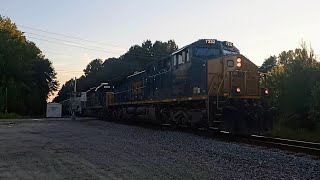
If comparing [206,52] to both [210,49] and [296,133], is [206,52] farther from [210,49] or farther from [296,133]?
[296,133]

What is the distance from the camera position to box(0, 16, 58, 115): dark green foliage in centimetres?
5119

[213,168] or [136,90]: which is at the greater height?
[136,90]

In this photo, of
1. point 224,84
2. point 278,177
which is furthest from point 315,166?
point 224,84

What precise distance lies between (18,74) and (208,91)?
46.6m

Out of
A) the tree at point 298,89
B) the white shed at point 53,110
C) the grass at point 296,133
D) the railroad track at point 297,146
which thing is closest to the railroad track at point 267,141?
the railroad track at point 297,146

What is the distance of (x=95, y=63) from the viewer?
333ft

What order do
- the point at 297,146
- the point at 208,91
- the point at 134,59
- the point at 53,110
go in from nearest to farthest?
1. the point at 297,146
2. the point at 208,91
3. the point at 53,110
4. the point at 134,59

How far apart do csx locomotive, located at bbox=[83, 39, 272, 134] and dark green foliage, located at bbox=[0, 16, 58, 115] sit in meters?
33.5

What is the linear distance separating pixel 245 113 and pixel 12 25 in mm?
51697

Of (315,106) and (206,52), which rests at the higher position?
(206,52)

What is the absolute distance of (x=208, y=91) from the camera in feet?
47.2

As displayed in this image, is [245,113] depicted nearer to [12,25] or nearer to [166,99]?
[166,99]

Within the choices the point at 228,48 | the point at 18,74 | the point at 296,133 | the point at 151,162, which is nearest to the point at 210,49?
the point at 228,48

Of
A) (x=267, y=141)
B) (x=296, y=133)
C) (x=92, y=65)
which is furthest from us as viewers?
(x=92, y=65)
